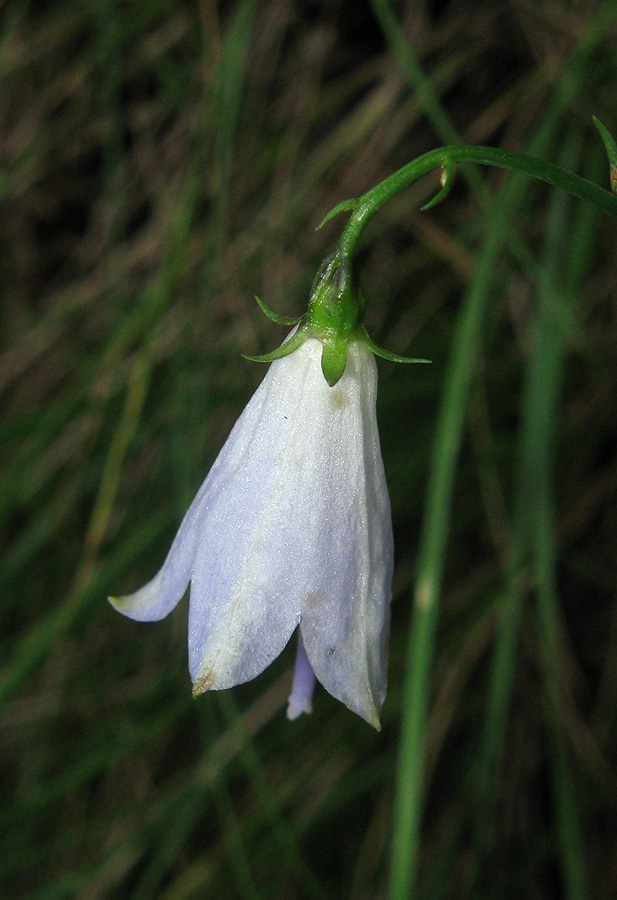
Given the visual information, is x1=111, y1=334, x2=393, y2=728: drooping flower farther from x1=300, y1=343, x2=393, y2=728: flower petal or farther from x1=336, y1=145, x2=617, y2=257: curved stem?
x1=336, y1=145, x2=617, y2=257: curved stem

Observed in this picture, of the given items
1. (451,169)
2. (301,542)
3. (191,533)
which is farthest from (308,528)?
(451,169)

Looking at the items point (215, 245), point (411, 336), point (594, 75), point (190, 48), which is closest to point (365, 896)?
point (411, 336)

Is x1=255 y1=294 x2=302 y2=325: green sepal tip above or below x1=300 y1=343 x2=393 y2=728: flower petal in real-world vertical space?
above

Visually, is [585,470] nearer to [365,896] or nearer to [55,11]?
[365,896]

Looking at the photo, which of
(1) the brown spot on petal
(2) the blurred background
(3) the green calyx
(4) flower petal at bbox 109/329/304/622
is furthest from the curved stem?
(2) the blurred background

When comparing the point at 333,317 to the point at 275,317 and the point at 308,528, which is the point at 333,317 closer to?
the point at 275,317

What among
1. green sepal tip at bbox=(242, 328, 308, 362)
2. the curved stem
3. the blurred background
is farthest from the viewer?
the blurred background
